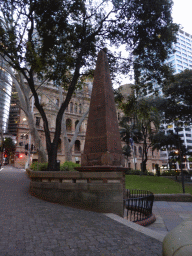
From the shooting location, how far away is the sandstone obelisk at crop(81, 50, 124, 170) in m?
7.73

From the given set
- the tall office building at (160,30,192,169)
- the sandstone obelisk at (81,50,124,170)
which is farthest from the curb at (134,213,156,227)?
the tall office building at (160,30,192,169)

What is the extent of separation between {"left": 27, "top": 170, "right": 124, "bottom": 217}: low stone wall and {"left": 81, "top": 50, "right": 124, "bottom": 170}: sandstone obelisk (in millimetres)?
920

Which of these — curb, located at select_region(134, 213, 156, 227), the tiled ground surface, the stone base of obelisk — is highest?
the stone base of obelisk

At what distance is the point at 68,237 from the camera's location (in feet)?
12.0

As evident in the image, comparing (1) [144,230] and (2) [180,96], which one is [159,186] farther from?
(1) [144,230]

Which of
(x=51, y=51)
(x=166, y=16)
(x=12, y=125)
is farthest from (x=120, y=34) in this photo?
(x=12, y=125)

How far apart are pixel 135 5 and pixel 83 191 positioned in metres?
11.9

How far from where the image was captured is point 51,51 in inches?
444

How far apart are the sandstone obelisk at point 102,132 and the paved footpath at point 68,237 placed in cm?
285

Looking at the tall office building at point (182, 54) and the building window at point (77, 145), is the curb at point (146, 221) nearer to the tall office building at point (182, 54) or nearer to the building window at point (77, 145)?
the building window at point (77, 145)

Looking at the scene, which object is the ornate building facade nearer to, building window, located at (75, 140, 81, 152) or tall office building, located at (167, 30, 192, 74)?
building window, located at (75, 140, 81, 152)

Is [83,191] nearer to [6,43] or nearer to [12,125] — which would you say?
[6,43]

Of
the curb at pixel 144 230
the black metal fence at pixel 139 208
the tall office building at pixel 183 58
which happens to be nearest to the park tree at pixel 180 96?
the black metal fence at pixel 139 208

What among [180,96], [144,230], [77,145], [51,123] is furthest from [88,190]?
[77,145]
